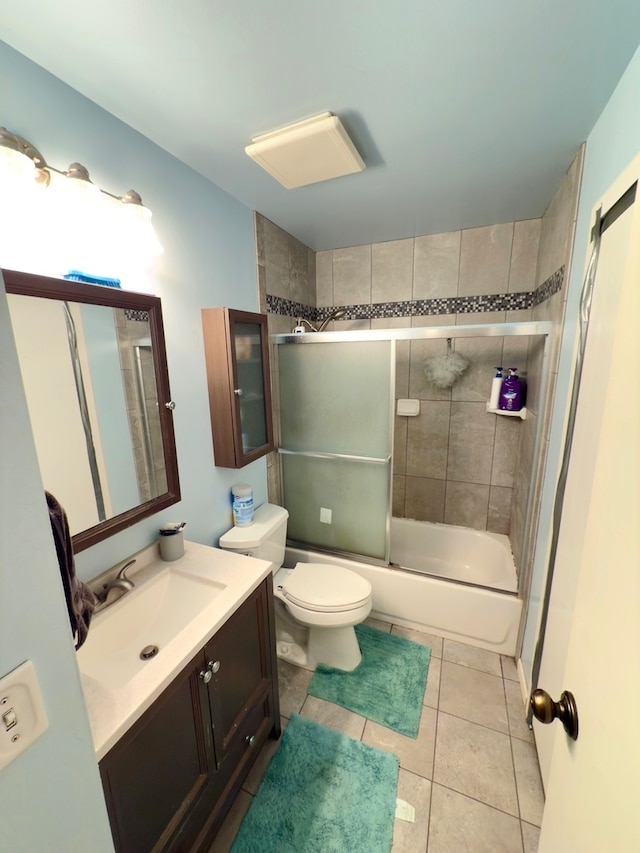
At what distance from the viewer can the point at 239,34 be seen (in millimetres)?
833

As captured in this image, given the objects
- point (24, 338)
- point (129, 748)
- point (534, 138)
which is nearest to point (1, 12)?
point (24, 338)

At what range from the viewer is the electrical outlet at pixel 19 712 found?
434 mm

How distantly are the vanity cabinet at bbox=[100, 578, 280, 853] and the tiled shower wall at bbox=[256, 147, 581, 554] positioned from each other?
3.31 feet

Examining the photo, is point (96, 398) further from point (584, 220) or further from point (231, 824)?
point (584, 220)

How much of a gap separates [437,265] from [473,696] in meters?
2.41

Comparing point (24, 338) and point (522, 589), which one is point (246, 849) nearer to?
point (522, 589)

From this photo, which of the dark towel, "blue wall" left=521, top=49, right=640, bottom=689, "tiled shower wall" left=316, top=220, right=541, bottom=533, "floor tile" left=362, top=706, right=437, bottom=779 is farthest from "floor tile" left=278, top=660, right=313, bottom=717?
"tiled shower wall" left=316, top=220, right=541, bottom=533

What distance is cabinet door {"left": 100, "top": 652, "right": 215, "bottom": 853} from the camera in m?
0.79

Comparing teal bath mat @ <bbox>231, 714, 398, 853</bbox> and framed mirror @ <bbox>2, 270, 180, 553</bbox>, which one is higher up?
framed mirror @ <bbox>2, 270, 180, 553</bbox>

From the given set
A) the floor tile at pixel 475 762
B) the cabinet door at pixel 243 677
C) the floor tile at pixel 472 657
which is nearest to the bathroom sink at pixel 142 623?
the cabinet door at pixel 243 677

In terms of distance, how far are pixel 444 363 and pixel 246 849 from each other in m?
2.40

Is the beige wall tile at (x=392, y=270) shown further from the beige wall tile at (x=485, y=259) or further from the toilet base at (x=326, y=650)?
the toilet base at (x=326, y=650)

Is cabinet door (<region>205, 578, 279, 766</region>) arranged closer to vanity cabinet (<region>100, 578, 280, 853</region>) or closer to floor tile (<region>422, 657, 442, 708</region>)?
vanity cabinet (<region>100, 578, 280, 853</region>)

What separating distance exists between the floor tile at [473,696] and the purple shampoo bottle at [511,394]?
1.45 m
